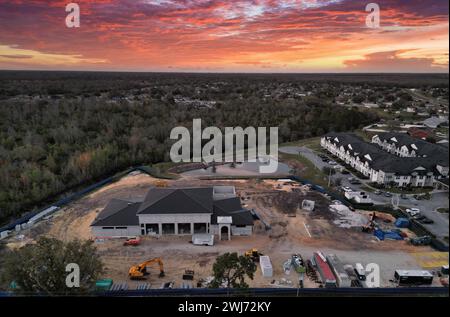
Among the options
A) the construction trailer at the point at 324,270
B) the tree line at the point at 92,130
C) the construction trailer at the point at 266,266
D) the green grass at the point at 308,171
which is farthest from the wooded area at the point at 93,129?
the construction trailer at the point at 324,270

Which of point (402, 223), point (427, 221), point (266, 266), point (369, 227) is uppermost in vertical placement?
point (427, 221)

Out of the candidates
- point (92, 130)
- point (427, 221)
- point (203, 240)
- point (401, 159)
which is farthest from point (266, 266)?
point (92, 130)

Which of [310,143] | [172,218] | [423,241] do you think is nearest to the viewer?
[423,241]

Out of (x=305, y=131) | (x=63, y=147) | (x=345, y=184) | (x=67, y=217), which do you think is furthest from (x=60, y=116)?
(x=345, y=184)

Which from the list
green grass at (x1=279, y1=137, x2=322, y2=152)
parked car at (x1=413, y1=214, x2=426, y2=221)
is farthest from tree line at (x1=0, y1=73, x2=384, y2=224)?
parked car at (x1=413, y1=214, x2=426, y2=221)

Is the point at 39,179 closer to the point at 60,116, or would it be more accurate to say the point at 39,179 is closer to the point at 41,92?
the point at 60,116

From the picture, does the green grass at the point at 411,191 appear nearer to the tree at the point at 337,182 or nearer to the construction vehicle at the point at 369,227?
the tree at the point at 337,182

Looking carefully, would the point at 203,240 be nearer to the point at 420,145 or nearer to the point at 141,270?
the point at 141,270
